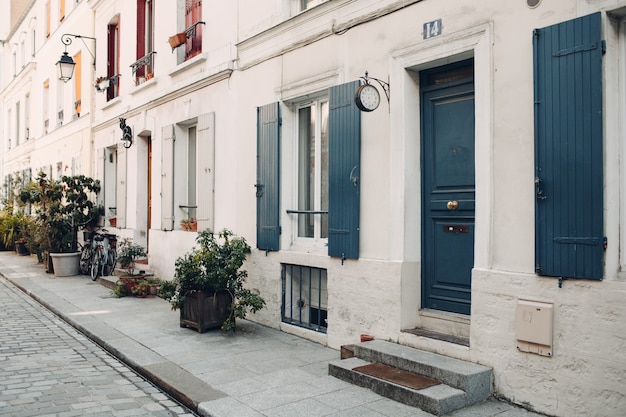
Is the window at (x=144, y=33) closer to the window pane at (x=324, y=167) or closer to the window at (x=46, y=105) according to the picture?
the window pane at (x=324, y=167)

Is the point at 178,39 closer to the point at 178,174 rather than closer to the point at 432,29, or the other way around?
the point at 178,174

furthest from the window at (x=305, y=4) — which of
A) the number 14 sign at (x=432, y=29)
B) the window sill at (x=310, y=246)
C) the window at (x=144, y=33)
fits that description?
the window at (x=144, y=33)

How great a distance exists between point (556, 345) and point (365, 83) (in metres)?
3.17

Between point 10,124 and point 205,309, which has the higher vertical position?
point 10,124

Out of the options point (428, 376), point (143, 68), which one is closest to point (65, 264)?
point (143, 68)

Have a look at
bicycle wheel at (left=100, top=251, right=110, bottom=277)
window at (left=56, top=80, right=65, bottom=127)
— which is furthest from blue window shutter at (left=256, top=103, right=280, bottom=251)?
window at (left=56, top=80, right=65, bottom=127)

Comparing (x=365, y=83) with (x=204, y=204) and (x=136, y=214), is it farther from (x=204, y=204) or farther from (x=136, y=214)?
(x=136, y=214)

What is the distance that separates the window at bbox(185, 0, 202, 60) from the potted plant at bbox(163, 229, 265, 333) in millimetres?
4024

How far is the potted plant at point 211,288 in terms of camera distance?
24.7ft

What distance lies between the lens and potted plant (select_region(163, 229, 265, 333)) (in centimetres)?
753

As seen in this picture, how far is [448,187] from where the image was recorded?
589 centimetres

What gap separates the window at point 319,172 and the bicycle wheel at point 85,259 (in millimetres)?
7597

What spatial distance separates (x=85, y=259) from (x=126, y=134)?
3.48 m

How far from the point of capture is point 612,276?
14.2 ft
